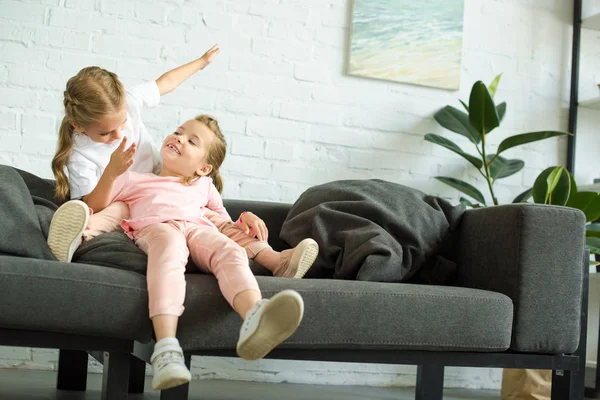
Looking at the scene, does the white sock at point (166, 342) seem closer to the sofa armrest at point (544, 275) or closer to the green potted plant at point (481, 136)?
the sofa armrest at point (544, 275)

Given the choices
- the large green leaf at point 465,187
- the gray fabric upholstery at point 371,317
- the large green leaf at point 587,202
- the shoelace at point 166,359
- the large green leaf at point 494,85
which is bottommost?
the shoelace at point 166,359

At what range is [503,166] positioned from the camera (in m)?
3.25

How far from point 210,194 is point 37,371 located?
3.56ft

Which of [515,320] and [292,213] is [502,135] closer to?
[292,213]

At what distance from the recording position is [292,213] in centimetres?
252

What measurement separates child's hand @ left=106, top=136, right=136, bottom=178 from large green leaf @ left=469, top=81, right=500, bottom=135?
1.55 meters

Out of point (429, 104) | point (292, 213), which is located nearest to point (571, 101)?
point (429, 104)

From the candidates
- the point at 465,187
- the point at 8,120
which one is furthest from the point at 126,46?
the point at 465,187

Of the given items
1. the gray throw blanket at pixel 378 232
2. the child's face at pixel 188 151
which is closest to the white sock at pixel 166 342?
the gray throw blanket at pixel 378 232

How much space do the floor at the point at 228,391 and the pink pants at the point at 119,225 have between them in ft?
1.88

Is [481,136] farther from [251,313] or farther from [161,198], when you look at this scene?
[251,313]

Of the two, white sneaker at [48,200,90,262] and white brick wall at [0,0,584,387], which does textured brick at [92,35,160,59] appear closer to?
white brick wall at [0,0,584,387]

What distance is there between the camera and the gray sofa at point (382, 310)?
167cm

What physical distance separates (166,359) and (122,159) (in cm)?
69
